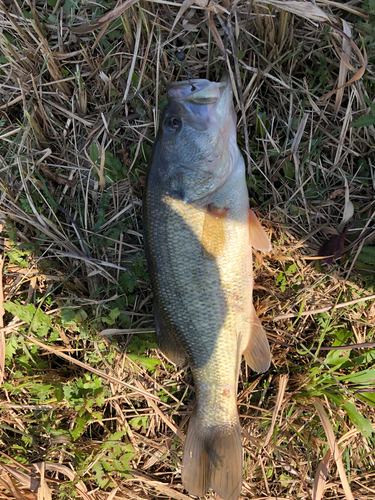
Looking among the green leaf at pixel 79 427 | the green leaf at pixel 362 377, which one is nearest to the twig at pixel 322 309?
the green leaf at pixel 362 377

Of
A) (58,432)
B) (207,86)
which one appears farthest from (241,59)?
(58,432)

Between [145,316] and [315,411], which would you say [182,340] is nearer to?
[145,316]

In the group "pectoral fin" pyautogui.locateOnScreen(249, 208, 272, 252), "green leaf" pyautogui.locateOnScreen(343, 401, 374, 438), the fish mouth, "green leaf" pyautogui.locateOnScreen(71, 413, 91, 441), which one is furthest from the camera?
"green leaf" pyautogui.locateOnScreen(71, 413, 91, 441)

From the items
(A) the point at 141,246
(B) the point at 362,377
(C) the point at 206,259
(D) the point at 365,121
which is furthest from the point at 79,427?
(D) the point at 365,121

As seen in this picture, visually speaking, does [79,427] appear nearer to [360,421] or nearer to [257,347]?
[257,347]

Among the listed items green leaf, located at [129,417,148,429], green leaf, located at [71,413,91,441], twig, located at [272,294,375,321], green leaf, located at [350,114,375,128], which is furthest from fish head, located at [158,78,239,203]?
green leaf, located at [71,413,91,441]

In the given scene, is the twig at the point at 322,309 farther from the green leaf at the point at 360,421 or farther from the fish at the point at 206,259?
the green leaf at the point at 360,421

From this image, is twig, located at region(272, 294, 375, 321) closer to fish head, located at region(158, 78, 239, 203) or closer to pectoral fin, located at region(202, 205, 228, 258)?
pectoral fin, located at region(202, 205, 228, 258)

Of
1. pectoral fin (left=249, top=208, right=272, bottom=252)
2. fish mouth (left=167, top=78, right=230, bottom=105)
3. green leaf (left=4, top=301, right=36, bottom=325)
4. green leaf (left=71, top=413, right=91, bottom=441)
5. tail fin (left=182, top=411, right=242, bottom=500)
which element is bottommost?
green leaf (left=71, top=413, right=91, bottom=441)
